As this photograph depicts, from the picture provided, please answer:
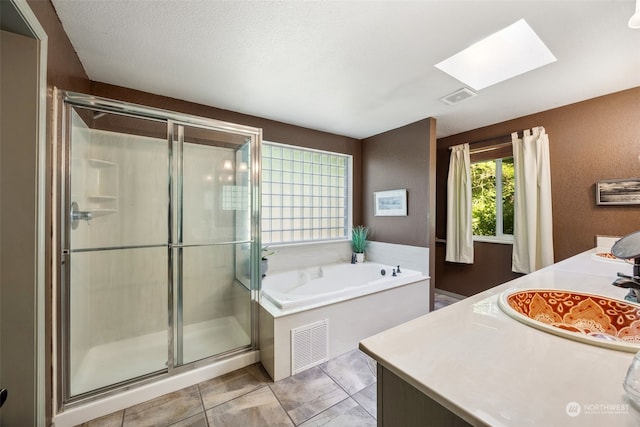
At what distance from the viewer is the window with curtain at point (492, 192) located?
10.3ft

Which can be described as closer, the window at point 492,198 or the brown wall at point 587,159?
the brown wall at point 587,159

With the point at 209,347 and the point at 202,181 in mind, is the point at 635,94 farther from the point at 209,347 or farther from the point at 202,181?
the point at 209,347

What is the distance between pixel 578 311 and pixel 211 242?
2.40m

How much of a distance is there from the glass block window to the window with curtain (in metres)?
1.75

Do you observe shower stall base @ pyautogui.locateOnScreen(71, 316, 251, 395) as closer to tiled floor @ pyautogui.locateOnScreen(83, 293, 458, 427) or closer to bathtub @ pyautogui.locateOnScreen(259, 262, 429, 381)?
tiled floor @ pyautogui.locateOnScreen(83, 293, 458, 427)

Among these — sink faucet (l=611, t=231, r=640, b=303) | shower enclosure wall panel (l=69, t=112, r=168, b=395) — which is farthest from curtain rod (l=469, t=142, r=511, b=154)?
shower enclosure wall panel (l=69, t=112, r=168, b=395)

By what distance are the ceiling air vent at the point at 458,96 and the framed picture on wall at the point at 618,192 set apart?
1.50m

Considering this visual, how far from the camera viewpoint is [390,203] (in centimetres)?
337

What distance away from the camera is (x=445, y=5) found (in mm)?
1331

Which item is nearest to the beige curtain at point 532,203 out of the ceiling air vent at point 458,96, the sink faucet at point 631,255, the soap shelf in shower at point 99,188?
the ceiling air vent at point 458,96

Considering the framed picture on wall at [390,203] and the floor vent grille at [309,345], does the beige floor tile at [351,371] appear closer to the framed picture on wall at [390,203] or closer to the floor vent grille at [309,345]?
the floor vent grille at [309,345]

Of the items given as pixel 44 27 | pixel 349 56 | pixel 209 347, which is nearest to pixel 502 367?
pixel 349 56

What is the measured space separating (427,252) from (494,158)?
1546 millimetres

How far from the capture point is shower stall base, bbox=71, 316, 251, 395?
67.4 inches
